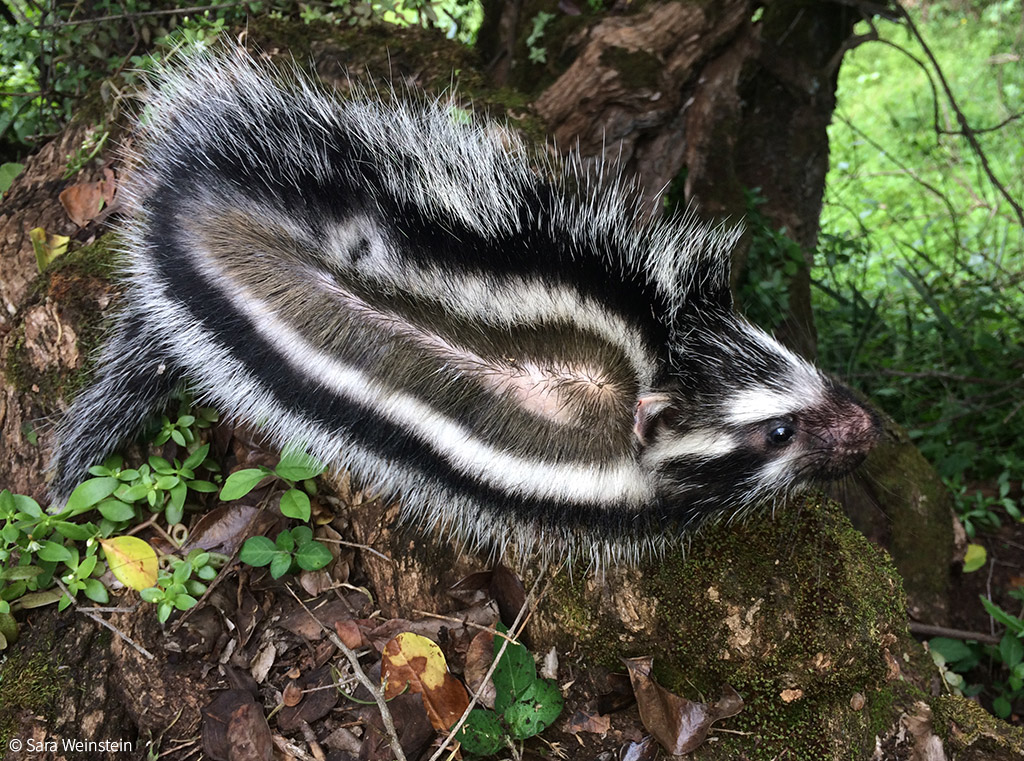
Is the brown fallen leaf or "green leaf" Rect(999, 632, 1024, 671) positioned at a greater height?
"green leaf" Rect(999, 632, 1024, 671)

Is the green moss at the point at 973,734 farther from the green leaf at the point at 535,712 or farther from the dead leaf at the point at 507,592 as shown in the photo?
the dead leaf at the point at 507,592

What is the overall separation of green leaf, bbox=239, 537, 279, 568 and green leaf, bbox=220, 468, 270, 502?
0.16m

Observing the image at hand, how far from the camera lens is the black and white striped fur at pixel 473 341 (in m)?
2.32

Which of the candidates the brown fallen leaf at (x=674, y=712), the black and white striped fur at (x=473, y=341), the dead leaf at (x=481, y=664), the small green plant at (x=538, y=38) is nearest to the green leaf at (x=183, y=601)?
the black and white striped fur at (x=473, y=341)

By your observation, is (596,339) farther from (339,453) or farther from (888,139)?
(888,139)

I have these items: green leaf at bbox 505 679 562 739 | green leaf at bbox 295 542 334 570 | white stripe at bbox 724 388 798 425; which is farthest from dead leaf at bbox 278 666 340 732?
white stripe at bbox 724 388 798 425

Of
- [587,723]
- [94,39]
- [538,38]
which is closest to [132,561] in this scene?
[587,723]

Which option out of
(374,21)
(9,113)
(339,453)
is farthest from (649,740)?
(9,113)

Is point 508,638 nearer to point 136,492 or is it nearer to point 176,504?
point 176,504

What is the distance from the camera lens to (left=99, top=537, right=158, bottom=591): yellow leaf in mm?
2428

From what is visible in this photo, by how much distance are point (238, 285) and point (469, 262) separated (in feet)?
2.63

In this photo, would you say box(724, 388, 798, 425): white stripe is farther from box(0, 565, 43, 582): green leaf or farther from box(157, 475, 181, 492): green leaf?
box(0, 565, 43, 582): green leaf

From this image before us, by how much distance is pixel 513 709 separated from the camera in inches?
88.2

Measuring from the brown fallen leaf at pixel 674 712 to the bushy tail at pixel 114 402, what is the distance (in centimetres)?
200
